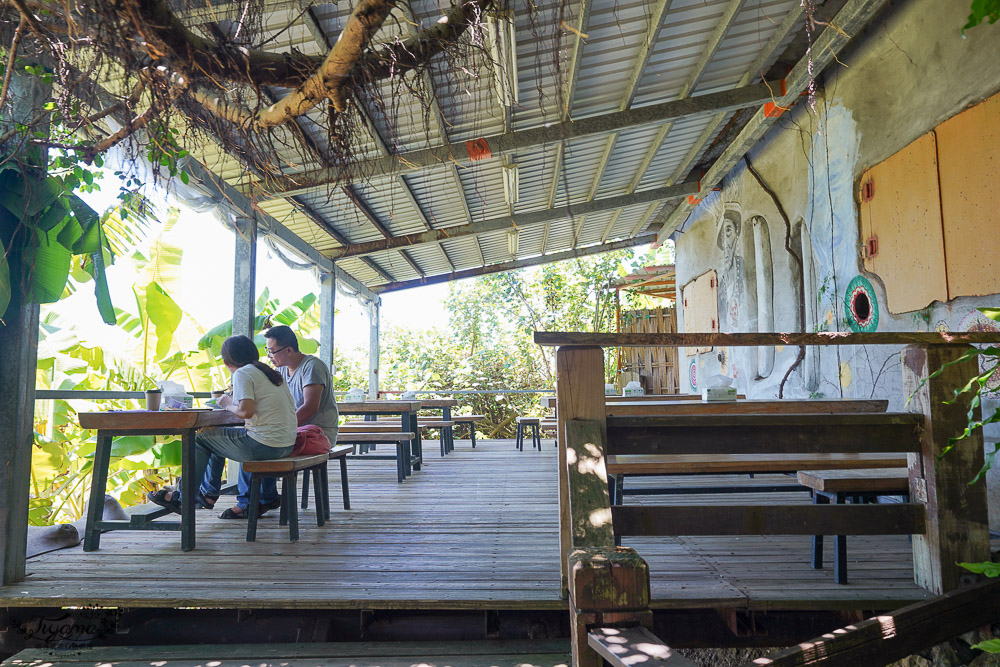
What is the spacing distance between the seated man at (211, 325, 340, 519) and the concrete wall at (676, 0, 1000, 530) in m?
4.19

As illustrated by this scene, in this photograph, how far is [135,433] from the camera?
142 inches

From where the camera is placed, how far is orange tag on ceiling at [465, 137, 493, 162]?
582 centimetres

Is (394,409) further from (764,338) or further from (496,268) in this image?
(496,268)

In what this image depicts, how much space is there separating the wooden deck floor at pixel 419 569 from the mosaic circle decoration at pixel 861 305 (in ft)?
7.73

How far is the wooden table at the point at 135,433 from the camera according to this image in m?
3.45

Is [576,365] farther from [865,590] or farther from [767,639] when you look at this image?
[865,590]

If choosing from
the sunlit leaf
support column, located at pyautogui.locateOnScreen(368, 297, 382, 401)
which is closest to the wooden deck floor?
the sunlit leaf

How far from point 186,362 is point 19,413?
4451 millimetres

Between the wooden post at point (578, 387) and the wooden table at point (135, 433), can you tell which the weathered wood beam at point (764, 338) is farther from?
the wooden table at point (135, 433)

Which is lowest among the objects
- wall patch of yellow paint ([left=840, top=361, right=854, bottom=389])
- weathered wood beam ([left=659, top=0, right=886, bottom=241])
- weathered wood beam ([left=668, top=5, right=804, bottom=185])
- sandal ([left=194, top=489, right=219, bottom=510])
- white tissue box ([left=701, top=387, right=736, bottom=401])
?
sandal ([left=194, top=489, right=219, bottom=510])

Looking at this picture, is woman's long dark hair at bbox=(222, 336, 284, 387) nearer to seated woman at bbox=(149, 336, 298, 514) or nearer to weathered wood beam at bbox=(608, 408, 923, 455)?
seated woman at bbox=(149, 336, 298, 514)

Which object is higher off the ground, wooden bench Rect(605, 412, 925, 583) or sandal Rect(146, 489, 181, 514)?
wooden bench Rect(605, 412, 925, 583)

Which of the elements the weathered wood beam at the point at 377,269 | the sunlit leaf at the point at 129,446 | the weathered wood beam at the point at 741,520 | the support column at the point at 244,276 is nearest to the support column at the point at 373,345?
the weathered wood beam at the point at 377,269

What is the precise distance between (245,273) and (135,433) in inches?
107
